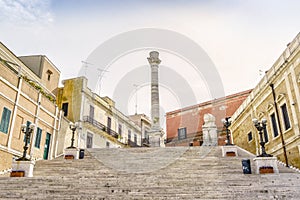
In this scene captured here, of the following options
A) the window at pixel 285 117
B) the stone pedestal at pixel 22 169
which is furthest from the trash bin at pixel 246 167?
the stone pedestal at pixel 22 169

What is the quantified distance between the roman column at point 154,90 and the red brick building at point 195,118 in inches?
251

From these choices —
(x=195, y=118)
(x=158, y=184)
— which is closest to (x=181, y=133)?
(x=195, y=118)

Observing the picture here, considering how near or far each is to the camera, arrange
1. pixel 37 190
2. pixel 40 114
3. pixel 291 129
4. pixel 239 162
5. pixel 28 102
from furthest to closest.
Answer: pixel 40 114 → pixel 28 102 → pixel 291 129 → pixel 239 162 → pixel 37 190

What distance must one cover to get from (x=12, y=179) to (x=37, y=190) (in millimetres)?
1749

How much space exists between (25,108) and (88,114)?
32.1 ft

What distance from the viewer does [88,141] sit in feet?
86.7

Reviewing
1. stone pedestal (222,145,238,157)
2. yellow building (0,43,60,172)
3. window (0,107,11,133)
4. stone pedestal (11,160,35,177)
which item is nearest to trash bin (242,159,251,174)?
stone pedestal (222,145,238,157)

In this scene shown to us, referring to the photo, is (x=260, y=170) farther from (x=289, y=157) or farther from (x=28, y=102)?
(x=28, y=102)

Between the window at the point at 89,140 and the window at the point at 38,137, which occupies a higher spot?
the window at the point at 89,140

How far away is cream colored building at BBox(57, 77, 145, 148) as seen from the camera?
26.0m

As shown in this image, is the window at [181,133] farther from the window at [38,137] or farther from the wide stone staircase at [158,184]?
the wide stone staircase at [158,184]

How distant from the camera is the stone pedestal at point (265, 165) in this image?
11.1 metres

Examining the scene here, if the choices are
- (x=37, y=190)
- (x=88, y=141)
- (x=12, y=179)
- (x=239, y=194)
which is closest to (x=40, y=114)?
(x=88, y=141)

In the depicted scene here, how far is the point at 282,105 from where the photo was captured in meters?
16.3
